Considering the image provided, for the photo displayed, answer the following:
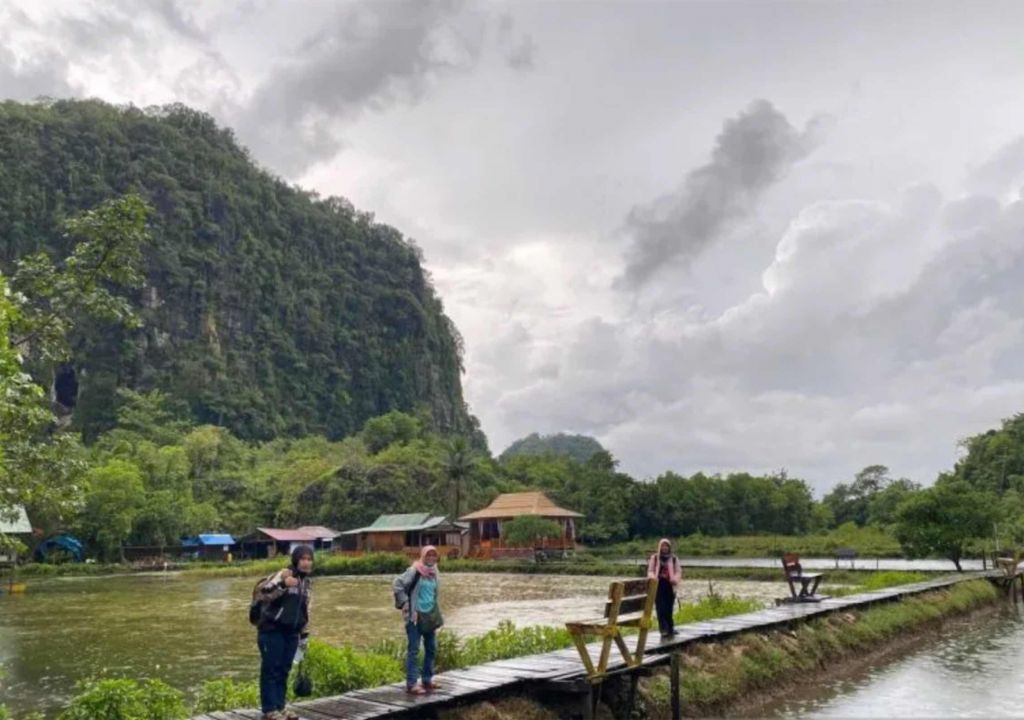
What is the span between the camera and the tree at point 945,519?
1234 inches

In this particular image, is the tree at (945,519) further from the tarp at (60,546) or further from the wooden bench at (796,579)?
the tarp at (60,546)

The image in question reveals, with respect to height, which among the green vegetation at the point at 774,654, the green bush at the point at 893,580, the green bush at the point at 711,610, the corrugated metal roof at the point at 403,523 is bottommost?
the green vegetation at the point at 774,654

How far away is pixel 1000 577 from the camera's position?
83.9 ft

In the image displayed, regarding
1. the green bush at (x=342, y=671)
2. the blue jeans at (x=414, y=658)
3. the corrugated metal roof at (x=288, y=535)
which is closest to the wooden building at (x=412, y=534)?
the corrugated metal roof at (x=288, y=535)

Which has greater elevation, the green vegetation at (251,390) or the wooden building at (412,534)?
the green vegetation at (251,390)

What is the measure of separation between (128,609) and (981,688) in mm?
29299

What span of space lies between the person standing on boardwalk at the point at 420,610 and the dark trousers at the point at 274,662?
1429 mm

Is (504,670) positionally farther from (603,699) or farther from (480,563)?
(480,563)

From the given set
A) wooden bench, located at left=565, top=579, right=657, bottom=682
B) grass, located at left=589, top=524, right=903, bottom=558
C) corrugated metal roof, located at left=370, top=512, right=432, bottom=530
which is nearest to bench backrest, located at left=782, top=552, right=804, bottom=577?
wooden bench, located at left=565, top=579, right=657, bottom=682

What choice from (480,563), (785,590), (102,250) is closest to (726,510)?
(480,563)

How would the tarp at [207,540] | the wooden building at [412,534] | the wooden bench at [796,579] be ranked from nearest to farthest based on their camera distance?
the wooden bench at [796,579], the wooden building at [412,534], the tarp at [207,540]

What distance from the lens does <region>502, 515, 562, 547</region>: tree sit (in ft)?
188

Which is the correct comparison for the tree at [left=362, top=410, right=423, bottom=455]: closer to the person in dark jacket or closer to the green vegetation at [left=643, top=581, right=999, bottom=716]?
the green vegetation at [left=643, top=581, right=999, bottom=716]

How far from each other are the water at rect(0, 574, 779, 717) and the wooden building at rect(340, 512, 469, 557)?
17.8 meters
